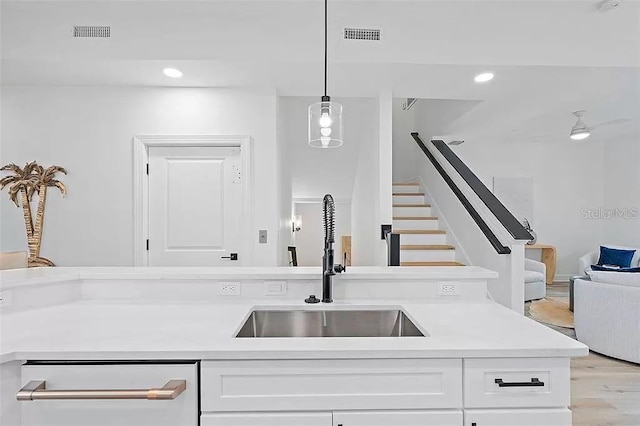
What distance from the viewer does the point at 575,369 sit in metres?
3.06

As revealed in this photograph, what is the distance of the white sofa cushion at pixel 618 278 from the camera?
10.7ft

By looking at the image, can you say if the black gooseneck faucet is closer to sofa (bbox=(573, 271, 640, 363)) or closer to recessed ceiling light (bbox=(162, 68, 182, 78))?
recessed ceiling light (bbox=(162, 68, 182, 78))

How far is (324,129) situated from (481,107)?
294 centimetres

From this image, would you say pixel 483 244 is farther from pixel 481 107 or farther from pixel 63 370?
pixel 63 370

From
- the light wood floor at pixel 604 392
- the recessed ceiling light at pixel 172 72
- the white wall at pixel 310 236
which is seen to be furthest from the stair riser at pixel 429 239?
the white wall at pixel 310 236

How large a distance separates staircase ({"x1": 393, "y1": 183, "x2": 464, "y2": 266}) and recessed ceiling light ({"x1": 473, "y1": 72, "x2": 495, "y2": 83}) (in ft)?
6.09

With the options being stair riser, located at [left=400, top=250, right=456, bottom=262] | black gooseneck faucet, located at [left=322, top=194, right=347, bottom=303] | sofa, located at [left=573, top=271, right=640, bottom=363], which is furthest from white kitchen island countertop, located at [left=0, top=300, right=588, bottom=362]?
stair riser, located at [left=400, top=250, right=456, bottom=262]

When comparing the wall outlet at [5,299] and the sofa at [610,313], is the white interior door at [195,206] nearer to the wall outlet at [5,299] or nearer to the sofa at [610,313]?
the wall outlet at [5,299]

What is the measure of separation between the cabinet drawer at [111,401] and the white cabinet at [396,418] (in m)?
0.45

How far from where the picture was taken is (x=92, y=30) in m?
2.85

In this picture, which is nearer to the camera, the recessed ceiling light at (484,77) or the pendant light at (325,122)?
the pendant light at (325,122)

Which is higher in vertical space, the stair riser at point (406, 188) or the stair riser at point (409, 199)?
the stair riser at point (406, 188)

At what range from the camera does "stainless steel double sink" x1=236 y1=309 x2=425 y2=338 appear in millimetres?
1705

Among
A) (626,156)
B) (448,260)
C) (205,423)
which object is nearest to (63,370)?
(205,423)
